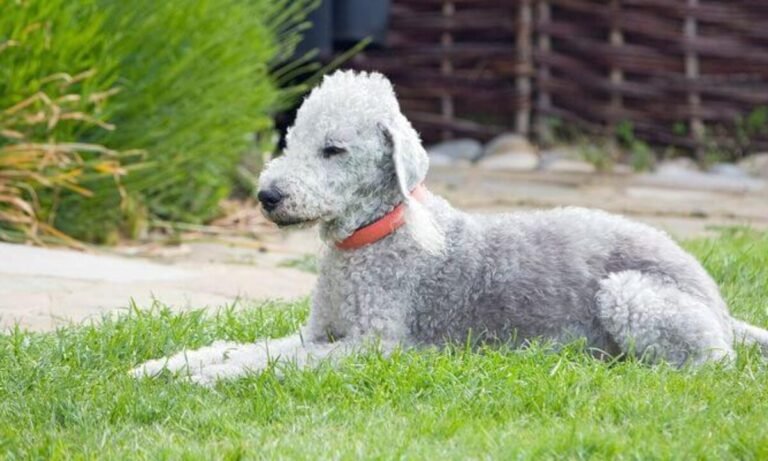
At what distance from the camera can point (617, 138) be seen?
1288 cm

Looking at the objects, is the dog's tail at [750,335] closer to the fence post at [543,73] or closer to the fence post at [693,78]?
the fence post at [693,78]

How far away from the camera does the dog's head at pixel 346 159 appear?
15.6ft

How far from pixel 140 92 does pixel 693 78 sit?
20.0ft

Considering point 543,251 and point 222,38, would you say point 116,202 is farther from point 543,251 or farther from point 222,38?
point 543,251

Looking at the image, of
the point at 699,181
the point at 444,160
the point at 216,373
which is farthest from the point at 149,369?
the point at 444,160

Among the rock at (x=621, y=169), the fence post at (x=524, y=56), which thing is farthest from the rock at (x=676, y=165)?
the fence post at (x=524, y=56)

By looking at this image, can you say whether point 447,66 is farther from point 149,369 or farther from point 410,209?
point 149,369

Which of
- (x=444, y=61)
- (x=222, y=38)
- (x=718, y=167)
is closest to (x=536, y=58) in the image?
(x=444, y=61)

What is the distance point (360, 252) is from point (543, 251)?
662 millimetres

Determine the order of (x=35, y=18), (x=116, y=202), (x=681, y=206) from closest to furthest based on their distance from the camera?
(x=35, y=18) < (x=116, y=202) < (x=681, y=206)

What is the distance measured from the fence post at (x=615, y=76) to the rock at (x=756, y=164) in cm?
121

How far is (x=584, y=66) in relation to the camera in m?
13.1

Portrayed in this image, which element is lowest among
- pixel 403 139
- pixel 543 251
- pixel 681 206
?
pixel 681 206

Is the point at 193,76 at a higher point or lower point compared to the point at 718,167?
higher
